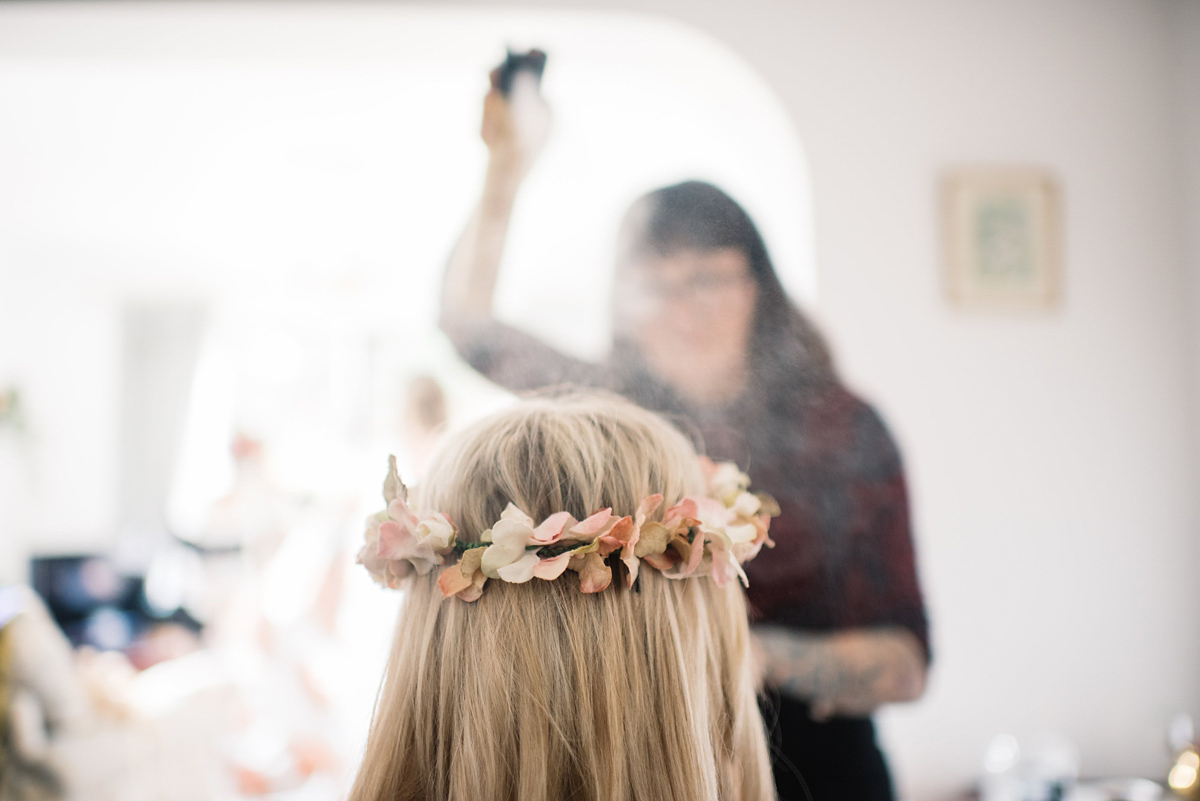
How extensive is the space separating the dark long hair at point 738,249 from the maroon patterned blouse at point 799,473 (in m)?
0.02

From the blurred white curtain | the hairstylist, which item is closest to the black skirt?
the hairstylist

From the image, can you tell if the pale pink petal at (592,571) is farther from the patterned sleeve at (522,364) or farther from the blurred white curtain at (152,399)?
the blurred white curtain at (152,399)

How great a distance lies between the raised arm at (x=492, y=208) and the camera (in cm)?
80

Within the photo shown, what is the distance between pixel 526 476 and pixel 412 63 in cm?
70

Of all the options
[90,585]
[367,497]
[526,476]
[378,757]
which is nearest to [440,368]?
[367,497]

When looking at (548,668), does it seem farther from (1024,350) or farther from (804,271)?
(1024,350)

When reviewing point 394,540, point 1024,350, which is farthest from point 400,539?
point 1024,350

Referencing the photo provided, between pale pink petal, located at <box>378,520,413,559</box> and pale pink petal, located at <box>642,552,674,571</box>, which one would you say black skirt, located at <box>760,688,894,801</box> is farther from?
pale pink petal, located at <box>378,520,413,559</box>

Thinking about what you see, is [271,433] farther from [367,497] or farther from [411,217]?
[411,217]

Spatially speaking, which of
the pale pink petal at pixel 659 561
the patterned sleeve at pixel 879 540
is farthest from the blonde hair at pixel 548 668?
the patterned sleeve at pixel 879 540

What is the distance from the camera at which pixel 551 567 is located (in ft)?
1.56

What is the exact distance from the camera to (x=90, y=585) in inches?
39.7

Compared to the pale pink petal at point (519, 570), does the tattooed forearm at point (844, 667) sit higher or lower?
lower

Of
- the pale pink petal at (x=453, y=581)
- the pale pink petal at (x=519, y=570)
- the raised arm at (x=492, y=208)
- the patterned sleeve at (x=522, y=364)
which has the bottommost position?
the pale pink petal at (x=453, y=581)
